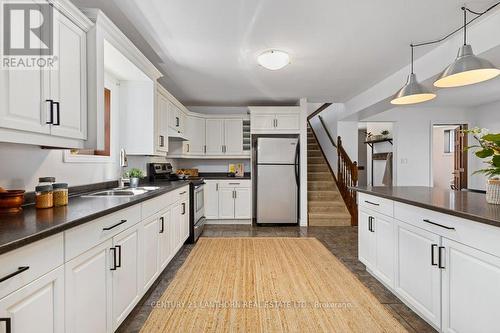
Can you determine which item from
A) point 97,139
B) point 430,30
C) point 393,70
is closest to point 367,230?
point 430,30

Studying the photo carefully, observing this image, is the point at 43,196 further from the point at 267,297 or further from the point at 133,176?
the point at 267,297

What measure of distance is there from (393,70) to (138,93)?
3.40 metres

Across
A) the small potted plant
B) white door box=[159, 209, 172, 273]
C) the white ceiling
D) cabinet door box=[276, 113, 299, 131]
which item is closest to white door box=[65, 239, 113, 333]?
white door box=[159, 209, 172, 273]

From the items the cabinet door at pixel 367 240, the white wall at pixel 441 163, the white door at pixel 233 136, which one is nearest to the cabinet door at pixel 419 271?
the cabinet door at pixel 367 240

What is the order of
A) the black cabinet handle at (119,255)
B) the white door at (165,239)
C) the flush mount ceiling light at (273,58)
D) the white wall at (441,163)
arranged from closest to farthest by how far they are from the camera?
the black cabinet handle at (119,255)
the white door at (165,239)
the flush mount ceiling light at (273,58)
the white wall at (441,163)

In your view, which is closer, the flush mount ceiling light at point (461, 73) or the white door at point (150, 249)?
the flush mount ceiling light at point (461, 73)

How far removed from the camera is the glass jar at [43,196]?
1.60m

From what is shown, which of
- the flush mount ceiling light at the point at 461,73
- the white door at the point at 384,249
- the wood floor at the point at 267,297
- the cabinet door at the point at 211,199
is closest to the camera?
the flush mount ceiling light at the point at 461,73

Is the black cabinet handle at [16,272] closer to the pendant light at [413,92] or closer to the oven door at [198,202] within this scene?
the pendant light at [413,92]

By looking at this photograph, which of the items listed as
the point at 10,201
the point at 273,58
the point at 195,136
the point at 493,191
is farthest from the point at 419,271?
the point at 195,136

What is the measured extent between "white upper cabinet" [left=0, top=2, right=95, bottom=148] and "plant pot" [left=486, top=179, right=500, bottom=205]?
2.79 m

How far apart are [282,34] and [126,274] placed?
Answer: 255cm

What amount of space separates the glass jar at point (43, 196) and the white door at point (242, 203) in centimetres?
382

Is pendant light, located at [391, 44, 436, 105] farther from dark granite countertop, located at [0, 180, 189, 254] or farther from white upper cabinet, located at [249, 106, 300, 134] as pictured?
white upper cabinet, located at [249, 106, 300, 134]
